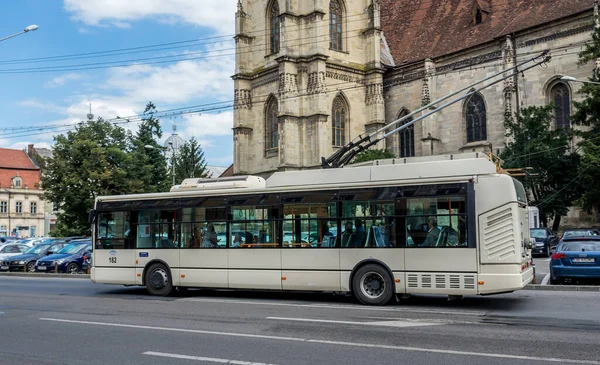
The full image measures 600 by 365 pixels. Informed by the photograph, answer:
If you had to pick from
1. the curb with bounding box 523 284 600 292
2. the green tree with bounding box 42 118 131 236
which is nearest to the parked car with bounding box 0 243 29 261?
the green tree with bounding box 42 118 131 236

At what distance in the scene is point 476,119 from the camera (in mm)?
41250

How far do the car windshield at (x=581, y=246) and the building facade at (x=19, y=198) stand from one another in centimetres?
8147

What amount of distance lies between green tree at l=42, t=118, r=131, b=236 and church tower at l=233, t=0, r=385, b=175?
9243 millimetres

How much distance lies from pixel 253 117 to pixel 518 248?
36516 mm

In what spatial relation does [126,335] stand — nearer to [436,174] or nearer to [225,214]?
[225,214]

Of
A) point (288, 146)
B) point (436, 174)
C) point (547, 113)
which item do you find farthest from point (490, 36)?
point (436, 174)

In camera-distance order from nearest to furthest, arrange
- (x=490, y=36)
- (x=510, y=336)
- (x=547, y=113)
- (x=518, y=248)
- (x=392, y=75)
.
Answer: (x=510, y=336) → (x=518, y=248) → (x=547, y=113) → (x=490, y=36) → (x=392, y=75)

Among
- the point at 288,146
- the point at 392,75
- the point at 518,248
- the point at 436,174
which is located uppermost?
the point at 392,75

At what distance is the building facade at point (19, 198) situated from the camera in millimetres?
85688

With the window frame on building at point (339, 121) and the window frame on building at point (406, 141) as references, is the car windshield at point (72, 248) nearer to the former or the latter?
the window frame on building at point (339, 121)

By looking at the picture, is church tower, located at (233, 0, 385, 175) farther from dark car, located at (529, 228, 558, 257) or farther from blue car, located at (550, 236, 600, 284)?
blue car, located at (550, 236, 600, 284)

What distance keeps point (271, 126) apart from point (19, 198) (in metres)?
57.4

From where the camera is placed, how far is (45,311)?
12.3 metres

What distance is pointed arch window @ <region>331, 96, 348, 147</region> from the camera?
43219 millimetres
